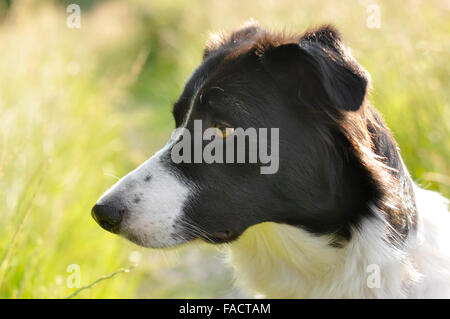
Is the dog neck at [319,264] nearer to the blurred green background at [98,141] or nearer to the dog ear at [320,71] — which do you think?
the blurred green background at [98,141]

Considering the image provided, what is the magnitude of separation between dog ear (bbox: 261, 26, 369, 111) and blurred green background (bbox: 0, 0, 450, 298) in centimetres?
86

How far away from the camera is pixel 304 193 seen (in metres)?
2.35

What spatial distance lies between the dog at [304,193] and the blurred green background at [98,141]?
29cm

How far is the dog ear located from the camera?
6.92ft

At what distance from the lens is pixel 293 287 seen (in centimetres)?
252

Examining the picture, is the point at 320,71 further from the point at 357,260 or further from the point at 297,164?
the point at 357,260

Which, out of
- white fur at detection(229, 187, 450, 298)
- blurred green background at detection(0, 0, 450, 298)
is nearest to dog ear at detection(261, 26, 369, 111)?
white fur at detection(229, 187, 450, 298)

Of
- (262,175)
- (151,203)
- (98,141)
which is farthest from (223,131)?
(98,141)

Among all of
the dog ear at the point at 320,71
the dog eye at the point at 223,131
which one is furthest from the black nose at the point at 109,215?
the dog ear at the point at 320,71

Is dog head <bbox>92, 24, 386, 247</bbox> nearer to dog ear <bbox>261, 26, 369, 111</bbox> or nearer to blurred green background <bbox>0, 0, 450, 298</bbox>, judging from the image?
dog ear <bbox>261, 26, 369, 111</bbox>

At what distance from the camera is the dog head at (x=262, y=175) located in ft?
7.51

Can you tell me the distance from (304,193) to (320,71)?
1.75 ft
